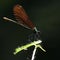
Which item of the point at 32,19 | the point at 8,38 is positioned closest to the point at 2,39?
the point at 8,38

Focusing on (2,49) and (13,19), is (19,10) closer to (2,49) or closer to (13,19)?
(13,19)

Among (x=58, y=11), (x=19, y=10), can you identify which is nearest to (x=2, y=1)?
(x=19, y=10)

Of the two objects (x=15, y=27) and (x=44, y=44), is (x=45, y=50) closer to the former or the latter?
(x=44, y=44)

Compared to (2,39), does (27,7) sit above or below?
above

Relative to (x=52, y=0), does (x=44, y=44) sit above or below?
below
